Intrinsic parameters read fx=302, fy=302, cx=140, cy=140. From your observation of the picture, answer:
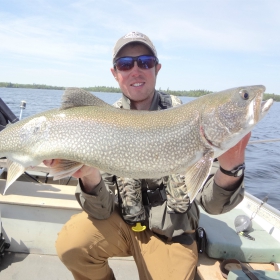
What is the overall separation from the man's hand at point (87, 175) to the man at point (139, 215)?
1 centimetres

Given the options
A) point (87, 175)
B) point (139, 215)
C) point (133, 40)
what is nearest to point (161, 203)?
point (139, 215)

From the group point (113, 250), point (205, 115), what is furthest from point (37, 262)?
point (205, 115)

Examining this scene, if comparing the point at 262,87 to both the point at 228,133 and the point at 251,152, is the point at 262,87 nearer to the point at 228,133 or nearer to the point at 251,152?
the point at 228,133

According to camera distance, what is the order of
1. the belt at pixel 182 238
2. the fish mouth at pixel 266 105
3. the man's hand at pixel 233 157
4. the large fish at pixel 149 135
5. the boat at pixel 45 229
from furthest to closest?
the boat at pixel 45 229, the belt at pixel 182 238, the man's hand at pixel 233 157, the large fish at pixel 149 135, the fish mouth at pixel 266 105

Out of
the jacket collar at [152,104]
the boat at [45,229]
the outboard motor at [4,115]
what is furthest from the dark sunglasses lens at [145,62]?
the outboard motor at [4,115]

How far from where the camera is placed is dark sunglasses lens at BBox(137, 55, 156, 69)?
3410 mm

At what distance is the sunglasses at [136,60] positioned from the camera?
340 centimetres

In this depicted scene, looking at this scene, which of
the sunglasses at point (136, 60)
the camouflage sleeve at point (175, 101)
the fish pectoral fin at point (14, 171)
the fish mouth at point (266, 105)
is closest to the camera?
the fish mouth at point (266, 105)

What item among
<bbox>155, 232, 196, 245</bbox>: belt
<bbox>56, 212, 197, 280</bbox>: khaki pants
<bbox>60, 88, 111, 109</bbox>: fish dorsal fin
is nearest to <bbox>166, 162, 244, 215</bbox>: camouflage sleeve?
<bbox>155, 232, 196, 245</bbox>: belt

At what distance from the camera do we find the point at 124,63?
3.43 metres

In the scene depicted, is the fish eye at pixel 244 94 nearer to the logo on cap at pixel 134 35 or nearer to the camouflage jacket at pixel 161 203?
the camouflage jacket at pixel 161 203

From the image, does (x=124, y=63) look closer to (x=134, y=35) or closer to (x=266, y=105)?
(x=134, y=35)

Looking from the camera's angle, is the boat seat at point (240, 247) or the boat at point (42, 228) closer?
the boat seat at point (240, 247)

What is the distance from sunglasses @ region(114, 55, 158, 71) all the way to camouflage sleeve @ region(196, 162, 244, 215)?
4.74 ft
